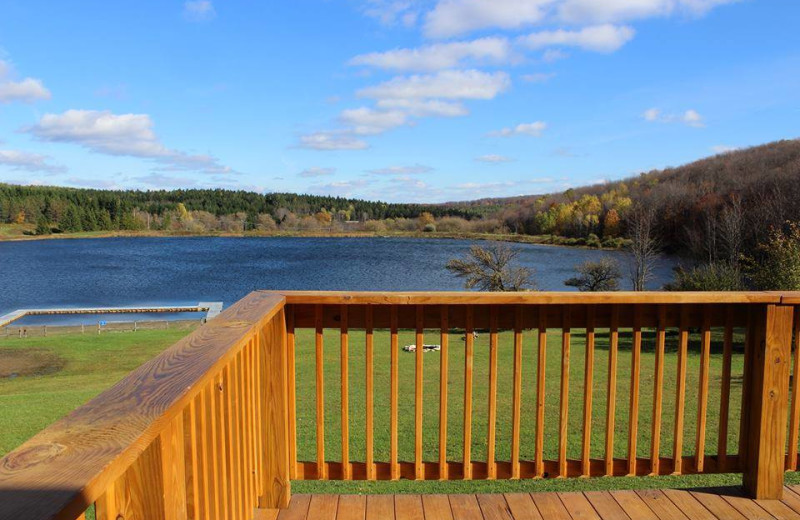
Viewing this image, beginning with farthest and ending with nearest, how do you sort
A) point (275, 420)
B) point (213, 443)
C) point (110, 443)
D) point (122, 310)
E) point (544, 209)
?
point (544, 209)
point (122, 310)
point (275, 420)
point (213, 443)
point (110, 443)

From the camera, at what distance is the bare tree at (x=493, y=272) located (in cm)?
2553

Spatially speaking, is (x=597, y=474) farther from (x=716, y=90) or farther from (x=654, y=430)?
(x=716, y=90)

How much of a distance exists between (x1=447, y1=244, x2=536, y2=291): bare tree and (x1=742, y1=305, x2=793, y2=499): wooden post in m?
22.2

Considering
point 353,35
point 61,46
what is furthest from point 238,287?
point 353,35

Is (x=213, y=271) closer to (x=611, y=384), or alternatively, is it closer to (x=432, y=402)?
(x=432, y=402)

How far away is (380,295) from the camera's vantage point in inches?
94.0

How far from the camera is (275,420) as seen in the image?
7.70 feet

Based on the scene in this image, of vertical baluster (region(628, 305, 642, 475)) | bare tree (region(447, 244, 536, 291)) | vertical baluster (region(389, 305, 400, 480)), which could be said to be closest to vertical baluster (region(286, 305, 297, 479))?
vertical baluster (region(389, 305, 400, 480))

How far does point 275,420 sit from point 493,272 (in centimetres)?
2474

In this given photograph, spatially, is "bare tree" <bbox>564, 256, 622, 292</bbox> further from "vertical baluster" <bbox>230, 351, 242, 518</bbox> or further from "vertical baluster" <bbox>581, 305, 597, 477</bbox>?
→ "vertical baluster" <bbox>230, 351, 242, 518</bbox>

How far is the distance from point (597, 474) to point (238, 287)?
110ft

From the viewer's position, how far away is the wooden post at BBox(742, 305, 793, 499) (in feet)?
8.19

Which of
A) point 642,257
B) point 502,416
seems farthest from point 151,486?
point 642,257

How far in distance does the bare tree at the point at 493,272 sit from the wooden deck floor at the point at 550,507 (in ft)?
72.9
